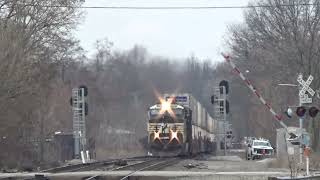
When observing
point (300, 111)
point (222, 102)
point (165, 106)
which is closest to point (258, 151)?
Answer: point (222, 102)

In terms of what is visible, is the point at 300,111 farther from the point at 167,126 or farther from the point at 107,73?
the point at 107,73

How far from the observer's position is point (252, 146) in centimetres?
6072

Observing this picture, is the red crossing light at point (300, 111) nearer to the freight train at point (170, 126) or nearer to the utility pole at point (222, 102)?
the freight train at point (170, 126)

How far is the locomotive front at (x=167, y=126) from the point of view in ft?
149

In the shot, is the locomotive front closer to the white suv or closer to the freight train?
the freight train

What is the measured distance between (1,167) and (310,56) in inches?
1108

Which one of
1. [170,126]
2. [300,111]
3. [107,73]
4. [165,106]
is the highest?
[107,73]

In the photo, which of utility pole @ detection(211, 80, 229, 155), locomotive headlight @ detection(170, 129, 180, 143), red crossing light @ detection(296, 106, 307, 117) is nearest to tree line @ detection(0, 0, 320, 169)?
utility pole @ detection(211, 80, 229, 155)

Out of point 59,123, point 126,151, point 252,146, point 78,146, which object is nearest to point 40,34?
point 78,146

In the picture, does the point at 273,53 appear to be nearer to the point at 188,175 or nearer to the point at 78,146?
the point at 78,146

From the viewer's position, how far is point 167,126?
4553cm

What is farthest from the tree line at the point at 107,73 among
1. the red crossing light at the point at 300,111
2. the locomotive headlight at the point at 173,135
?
the red crossing light at the point at 300,111

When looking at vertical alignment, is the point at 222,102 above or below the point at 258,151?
above

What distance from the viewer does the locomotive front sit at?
149ft
